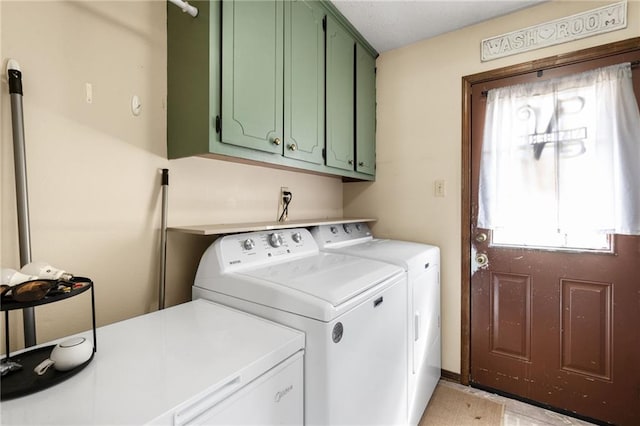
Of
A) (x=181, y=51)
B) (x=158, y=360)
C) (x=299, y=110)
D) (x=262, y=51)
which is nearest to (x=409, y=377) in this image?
(x=158, y=360)

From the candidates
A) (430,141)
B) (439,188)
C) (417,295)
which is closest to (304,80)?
(430,141)

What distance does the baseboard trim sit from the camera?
82.2 inches

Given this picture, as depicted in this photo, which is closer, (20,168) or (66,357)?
(66,357)

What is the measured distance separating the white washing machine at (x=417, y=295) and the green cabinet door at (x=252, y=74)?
754mm

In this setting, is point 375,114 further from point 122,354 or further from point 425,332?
point 122,354

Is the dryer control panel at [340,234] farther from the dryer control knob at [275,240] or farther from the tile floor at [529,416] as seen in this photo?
the tile floor at [529,416]

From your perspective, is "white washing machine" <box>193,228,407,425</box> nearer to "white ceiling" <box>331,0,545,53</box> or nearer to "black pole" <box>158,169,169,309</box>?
"black pole" <box>158,169,169,309</box>

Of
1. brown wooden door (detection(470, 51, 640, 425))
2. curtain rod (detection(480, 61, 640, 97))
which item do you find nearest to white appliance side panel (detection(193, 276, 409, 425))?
brown wooden door (detection(470, 51, 640, 425))

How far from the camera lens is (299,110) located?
5.30ft

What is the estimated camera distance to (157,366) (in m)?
0.73

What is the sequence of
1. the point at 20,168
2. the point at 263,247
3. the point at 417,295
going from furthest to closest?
1. the point at 417,295
2. the point at 263,247
3. the point at 20,168

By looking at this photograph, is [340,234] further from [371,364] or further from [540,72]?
[540,72]

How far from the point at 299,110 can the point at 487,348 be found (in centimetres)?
200

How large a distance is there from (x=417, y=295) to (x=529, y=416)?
1.06 metres
